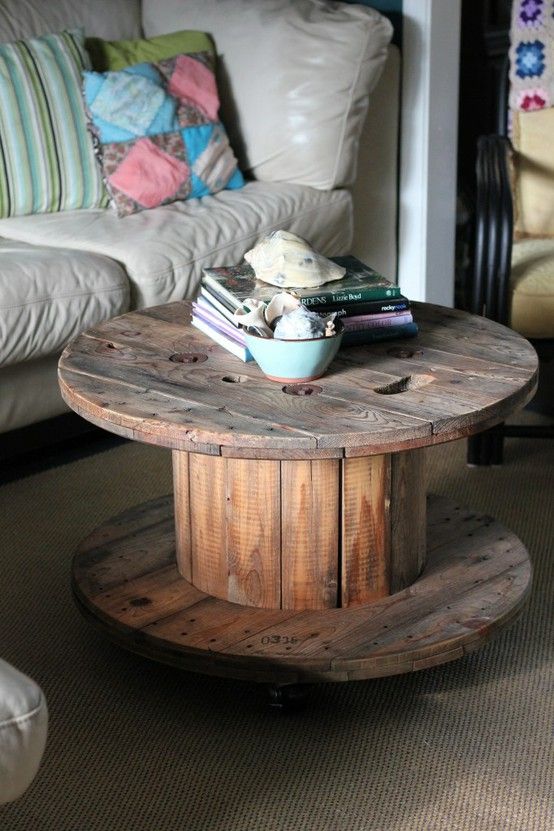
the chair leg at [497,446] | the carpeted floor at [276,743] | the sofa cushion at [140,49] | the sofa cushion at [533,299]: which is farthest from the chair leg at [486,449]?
the sofa cushion at [140,49]

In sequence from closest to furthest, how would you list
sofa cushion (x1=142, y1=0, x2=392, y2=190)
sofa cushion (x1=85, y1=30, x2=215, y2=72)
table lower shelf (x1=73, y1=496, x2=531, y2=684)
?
table lower shelf (x1=73, y1=496, x2=531, y2=684) < sofa cushion (x1=142, y1=0, x2=392, y2=190) < sofa cushion (x1=85, y1=30, x2=215, y2=72)

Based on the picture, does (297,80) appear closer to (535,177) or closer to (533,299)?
(535,177)

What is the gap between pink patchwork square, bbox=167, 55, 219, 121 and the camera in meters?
2.74

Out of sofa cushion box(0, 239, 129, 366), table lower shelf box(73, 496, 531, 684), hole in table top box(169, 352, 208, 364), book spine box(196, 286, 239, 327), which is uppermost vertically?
book spine box(196, 286, 239, 327)

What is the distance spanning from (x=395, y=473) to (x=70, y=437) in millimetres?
1110

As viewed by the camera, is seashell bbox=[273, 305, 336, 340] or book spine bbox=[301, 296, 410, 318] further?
book spine bbox=[301, 296, 410, 318]

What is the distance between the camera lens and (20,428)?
2.30 m

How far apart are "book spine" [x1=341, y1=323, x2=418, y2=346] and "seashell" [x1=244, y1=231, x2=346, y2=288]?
0.09 metres

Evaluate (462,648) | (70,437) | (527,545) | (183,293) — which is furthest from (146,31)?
(462,648)

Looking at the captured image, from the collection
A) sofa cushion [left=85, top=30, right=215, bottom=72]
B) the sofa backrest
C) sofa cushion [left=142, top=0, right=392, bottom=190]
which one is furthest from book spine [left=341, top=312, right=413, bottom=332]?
the sofa backrest

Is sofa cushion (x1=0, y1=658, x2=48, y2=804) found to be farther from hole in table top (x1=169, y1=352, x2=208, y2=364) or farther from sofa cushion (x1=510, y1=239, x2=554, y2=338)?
sofa cushion (x1=510, y1=239, x2=554, y2=338)

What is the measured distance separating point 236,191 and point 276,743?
64.3 inches

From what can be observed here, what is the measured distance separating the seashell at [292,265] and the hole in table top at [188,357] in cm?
16

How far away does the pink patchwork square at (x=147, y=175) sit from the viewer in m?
2.61
